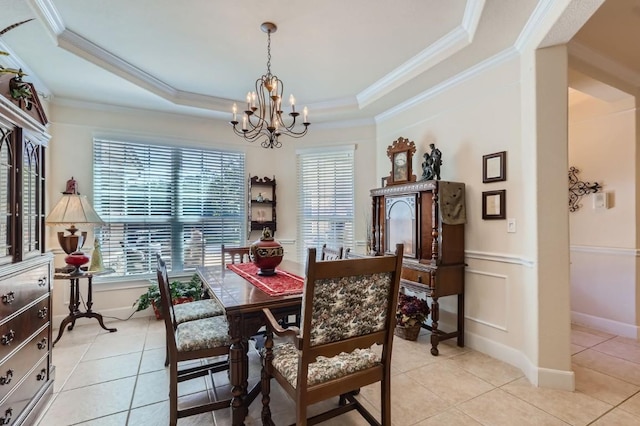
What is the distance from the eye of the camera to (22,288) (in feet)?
5.80

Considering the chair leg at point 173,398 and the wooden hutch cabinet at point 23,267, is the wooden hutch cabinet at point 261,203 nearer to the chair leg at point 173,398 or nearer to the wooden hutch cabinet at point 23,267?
the wooden hutch cabinet at point 23,267

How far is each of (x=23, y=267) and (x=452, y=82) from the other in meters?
3.82

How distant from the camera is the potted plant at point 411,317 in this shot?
10.5ft

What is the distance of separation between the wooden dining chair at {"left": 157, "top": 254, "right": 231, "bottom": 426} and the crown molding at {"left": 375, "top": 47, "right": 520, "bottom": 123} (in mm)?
3179

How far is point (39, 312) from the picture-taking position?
6.53 feet

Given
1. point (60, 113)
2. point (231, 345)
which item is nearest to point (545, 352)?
point (231, 345)

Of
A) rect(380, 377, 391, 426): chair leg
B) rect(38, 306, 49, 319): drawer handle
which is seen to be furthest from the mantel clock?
rect(38, 306, 49, 319): drawer handle

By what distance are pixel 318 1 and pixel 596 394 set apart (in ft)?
11.4

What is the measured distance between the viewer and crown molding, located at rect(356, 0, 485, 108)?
93.9 inches

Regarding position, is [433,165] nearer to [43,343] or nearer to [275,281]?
[275,281]

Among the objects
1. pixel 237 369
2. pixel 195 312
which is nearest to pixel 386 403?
pixel 237 369

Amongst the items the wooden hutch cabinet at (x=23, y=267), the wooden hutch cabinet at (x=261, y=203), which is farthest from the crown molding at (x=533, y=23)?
the wooden hutch cabinet at (x=261, y=203)

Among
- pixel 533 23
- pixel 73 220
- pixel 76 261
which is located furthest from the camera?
pixel 76 261

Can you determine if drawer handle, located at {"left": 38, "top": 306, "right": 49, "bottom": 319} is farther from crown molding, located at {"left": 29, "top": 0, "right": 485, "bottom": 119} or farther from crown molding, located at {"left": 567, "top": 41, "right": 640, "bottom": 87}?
crown molding, located at {"left": 567, "top": 41, "right": 640, "bottom": 87}
